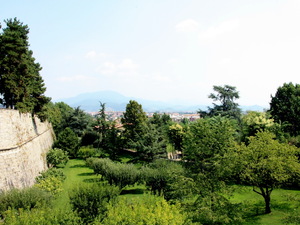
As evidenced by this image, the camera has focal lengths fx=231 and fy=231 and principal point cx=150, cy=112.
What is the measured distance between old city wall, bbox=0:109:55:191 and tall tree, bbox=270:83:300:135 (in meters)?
36.7

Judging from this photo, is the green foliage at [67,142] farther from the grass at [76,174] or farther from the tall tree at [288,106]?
the tall tree at [288,106]

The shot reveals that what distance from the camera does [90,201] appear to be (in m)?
16.9

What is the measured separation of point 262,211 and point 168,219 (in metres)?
14.6

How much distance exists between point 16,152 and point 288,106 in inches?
1626

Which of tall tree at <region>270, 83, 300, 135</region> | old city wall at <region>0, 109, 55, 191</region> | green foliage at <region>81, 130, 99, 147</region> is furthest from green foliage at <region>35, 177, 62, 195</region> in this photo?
tall tree at <region>270, 83, 300, 135</region>

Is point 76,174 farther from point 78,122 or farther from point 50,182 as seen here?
point 78,122

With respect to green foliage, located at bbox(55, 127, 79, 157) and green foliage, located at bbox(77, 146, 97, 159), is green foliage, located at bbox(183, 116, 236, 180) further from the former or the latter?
A: green foliage, located at bbox(55, 127, 79, 157)

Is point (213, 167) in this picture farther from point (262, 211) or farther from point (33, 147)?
point (33, 147)

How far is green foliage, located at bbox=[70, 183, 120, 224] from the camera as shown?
16.6 meters

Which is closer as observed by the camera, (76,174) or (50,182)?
(50,182)

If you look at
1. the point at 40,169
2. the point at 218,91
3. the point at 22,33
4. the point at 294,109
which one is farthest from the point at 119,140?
the point at 294,109

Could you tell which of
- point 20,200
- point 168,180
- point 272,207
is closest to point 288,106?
point 272,207

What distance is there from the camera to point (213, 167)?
19.6 meters

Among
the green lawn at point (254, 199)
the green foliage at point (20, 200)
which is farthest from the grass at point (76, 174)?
the green foliage at point (20, 200)
